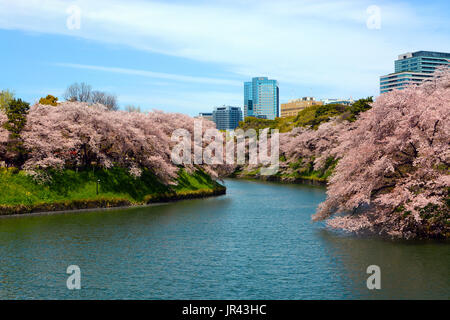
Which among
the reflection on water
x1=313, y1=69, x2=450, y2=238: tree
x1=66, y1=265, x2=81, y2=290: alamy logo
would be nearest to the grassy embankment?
the reflection on water

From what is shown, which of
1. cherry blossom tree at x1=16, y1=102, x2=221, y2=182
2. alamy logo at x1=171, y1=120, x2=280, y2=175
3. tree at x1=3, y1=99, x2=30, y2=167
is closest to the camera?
tree at x1=3, y1=99, x2=30, y2=167

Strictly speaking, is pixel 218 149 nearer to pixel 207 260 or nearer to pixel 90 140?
pixel 90 140

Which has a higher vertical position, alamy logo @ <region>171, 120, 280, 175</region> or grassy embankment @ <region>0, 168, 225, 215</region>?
alamy logo @ <region>171, 120, 280, 175</region>

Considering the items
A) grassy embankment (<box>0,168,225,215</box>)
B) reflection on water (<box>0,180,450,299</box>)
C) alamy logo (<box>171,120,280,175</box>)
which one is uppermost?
alamy logo (<box>171,120,280,175</box>)

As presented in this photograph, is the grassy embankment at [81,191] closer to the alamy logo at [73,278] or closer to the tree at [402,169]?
the alamy logo at [73,278]

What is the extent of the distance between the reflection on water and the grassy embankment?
4.43m

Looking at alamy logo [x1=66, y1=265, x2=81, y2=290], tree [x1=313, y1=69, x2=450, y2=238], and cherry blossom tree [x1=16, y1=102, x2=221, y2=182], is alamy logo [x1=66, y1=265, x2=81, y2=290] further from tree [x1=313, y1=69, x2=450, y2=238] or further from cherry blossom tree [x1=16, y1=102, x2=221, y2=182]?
cherry blossom tree [x1=16, y1=102, x2=221, y2=182]

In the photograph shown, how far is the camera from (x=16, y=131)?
5478cm

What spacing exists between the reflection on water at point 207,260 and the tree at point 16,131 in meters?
11.7

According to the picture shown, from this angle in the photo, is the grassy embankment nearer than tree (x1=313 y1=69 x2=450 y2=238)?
No

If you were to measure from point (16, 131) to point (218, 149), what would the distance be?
1561 inches

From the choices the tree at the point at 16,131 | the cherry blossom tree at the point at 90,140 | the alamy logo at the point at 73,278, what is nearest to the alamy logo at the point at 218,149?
the cherry blossom tree at the point at 90,140

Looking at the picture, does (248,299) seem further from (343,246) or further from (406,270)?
(343,246)

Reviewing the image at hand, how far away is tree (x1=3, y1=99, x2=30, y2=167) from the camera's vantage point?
54.2 m
